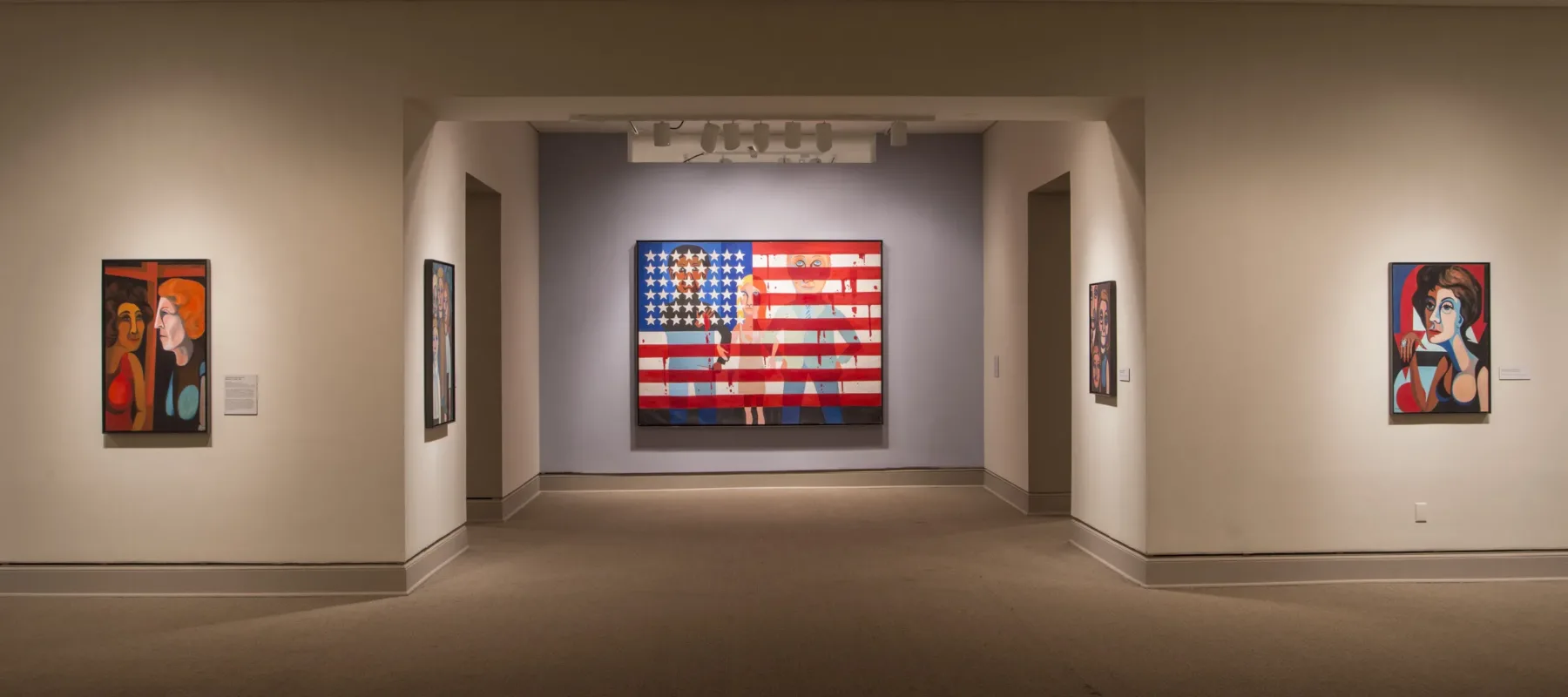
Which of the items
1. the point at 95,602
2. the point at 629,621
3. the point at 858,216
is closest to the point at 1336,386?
the point at 629,621

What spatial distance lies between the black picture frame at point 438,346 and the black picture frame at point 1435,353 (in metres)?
5.63

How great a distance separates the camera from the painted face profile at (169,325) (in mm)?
6059

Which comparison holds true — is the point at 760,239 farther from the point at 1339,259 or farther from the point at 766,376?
the point at 1339,259

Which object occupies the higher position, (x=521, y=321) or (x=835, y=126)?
(x=835, y=126)

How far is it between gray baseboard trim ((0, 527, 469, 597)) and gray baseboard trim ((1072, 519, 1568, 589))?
172 inches

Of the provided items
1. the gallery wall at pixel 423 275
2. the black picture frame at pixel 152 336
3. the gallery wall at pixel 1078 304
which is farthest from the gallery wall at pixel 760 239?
the black picture frame at pixel 152 336

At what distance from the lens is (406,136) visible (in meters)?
6.17

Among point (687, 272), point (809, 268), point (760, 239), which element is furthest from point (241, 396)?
point (809, 268)

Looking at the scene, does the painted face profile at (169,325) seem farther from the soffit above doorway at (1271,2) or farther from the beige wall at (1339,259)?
the beige wall at (1339,259)

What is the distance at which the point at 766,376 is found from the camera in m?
10.7

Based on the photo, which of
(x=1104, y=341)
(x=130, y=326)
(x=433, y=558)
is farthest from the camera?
(x=1104, y=341)

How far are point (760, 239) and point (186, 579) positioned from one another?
6.06 m

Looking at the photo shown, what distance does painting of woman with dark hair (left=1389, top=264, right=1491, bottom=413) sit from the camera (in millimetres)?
6305

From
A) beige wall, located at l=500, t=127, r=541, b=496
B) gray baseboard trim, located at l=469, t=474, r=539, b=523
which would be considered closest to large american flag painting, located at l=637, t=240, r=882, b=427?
beige wall, located at l=500, t=127, r=541, b=496
